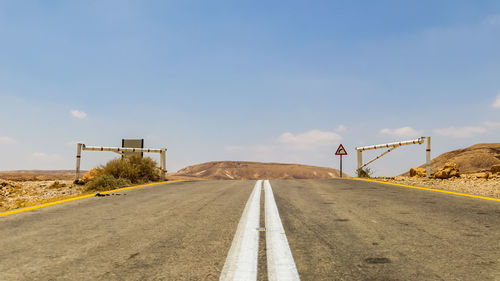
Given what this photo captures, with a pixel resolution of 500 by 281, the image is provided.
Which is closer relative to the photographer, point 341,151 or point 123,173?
point 123,173

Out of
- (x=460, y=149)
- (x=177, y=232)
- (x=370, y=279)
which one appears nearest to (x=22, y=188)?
(x=177, y=232)

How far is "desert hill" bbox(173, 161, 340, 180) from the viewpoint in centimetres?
8838

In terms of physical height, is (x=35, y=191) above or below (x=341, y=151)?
below

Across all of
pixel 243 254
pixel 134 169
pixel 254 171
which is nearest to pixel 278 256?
pixel 243 254

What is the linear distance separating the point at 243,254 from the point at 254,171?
91.6 meters

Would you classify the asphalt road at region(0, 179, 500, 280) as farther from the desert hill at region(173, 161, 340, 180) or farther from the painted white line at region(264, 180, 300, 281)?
the desert hill at region(173, 161, 340, 180)

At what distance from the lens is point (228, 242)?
3.32m

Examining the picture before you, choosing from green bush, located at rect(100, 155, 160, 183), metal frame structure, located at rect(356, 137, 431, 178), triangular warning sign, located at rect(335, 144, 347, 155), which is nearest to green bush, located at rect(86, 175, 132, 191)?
green bush, located at rect(100, 155, 160, 183)

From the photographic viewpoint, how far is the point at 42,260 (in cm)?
288

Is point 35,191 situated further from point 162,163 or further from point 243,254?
point 243,254

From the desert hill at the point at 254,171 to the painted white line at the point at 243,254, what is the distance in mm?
81764

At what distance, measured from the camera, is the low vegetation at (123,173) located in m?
11.3

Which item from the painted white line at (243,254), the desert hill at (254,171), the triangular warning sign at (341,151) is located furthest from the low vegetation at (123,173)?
the desert hill at (254,171)

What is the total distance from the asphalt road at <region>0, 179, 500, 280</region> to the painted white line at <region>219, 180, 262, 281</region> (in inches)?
2.7
